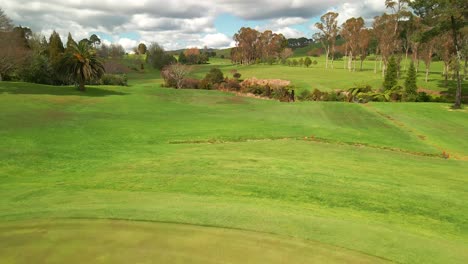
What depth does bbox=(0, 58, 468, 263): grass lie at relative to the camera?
6.94 metres

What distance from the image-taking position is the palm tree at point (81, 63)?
3878 cm

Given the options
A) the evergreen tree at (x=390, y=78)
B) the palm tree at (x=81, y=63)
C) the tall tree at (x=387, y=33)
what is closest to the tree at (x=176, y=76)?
the palm tree at (x=81, y=63)

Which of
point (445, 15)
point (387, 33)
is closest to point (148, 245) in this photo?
point (445, 15)

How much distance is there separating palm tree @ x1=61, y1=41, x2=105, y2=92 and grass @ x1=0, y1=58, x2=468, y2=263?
13.4m

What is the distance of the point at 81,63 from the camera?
39.3 meters

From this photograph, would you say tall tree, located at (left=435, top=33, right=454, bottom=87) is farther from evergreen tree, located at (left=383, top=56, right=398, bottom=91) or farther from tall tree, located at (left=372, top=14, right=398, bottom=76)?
evergreen tree, located at (left=383, top=56, right=398, bottom=91)

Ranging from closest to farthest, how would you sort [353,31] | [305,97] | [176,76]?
[305,97] → [176,76] → [353,31]

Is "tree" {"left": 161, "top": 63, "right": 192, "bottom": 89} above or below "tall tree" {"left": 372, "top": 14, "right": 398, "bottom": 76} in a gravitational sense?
below

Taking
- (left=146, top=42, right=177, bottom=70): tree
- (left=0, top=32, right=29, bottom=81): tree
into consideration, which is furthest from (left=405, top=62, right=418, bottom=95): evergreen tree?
(left=146, top=42, right=177, bottom=70): tree

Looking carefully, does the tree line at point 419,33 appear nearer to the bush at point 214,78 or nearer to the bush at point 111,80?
the bush at point 214,78

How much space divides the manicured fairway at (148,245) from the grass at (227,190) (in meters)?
0.04

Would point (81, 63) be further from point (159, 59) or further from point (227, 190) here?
point (159, 59)

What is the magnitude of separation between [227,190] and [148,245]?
449 cm

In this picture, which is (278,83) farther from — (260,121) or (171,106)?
(260,121)
